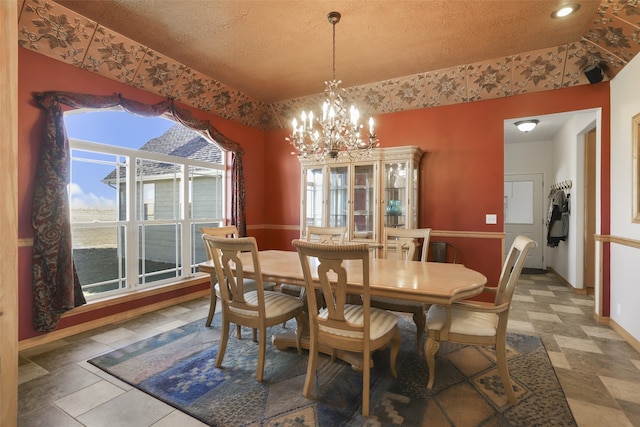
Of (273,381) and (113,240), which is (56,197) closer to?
(113,240)

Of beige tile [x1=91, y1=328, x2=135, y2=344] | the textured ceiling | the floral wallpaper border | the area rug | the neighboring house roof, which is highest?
the textured ceiling

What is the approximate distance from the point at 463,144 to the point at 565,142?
2486 millimetres

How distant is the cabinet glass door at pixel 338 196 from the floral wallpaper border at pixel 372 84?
0.95 m

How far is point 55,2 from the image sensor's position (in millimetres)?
2311

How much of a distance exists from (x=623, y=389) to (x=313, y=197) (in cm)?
338

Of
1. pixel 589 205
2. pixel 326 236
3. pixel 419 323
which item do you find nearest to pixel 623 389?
pixel 419 323

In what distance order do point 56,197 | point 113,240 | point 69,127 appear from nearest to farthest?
point 56,197 < point 69,127 < point 113,240

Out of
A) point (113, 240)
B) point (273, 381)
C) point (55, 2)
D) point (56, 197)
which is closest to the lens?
point (273, 381)

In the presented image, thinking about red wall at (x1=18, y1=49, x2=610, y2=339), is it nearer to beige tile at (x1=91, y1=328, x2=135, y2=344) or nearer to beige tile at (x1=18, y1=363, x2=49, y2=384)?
beige tile at (x1=91, y1=328, x2=135, y2=344)

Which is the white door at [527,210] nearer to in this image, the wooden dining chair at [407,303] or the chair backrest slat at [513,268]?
the wooden dining chair at [407,303]

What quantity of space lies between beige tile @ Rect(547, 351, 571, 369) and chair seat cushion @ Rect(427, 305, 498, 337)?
0.79 metres

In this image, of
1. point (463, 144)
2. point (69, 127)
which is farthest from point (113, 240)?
point (463, 144)

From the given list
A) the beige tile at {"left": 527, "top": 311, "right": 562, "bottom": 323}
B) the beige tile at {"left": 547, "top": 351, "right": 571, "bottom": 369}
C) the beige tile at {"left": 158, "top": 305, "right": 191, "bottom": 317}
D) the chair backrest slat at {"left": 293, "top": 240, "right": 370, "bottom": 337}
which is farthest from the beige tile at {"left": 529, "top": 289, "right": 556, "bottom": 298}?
the beige tile at {"left": 158, "top": 305, "right": 191, "bottom": 317}

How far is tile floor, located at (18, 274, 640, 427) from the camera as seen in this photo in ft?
5.59
